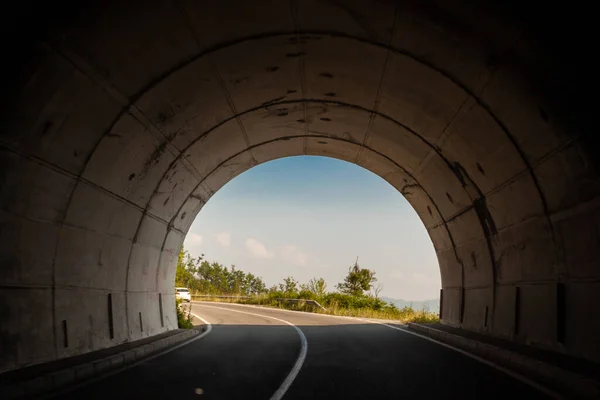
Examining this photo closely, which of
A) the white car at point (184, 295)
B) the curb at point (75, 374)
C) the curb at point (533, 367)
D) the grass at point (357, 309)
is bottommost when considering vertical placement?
the white car at point (184, 295)

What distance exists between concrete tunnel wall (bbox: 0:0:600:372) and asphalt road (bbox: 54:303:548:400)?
147 cm

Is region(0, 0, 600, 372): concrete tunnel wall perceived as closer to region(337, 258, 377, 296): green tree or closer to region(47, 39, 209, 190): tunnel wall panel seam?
region(47, 39, 209, 190): tunnel wall panel seam

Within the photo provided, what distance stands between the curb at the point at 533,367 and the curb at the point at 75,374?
648 cm

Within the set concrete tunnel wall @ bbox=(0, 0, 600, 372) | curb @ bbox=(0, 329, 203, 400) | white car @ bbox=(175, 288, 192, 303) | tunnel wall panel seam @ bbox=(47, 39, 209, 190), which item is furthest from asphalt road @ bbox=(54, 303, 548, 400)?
white car @ bbox=(175, 288, 192, 303)

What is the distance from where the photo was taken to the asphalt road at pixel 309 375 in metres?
6.21

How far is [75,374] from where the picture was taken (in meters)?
6.99

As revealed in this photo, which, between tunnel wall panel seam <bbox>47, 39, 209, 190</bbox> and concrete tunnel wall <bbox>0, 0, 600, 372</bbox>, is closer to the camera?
tunnel wall panel seam <bbox>47, 39, 209, 190</bbox>

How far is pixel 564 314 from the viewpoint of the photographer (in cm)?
814

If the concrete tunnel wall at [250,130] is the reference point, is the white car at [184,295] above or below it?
below

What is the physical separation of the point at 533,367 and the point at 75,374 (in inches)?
263

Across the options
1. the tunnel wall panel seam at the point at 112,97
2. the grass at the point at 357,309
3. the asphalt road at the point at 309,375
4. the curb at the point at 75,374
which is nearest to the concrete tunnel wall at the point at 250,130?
the tunnel wall panel seam at the point at 112,97

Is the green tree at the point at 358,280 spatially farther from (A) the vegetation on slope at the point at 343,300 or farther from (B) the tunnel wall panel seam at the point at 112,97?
(B) the tunnel wall panel seam at the point at 112,97

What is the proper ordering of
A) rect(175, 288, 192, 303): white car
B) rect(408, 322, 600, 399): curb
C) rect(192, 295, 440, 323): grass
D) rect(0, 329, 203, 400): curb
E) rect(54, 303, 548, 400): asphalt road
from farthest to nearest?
1. rect(175, 288, 192, 303): white car
2. rect(192, 295, 440, 323): grass
3. rect(54, 303, 548, 400): asphalt road
4. rect(408, 322, 600, 399): curb
5. rect(0, 329, 203, 400): curb

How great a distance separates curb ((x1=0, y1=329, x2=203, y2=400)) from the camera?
18.9 ft
